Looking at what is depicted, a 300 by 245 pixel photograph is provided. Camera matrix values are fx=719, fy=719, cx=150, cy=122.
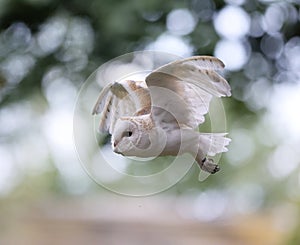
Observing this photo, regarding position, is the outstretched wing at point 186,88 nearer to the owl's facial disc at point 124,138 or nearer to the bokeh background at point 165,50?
the owl's facial disc at point 124,138

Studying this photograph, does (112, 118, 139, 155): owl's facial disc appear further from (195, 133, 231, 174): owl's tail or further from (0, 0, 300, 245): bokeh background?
(0, 0, 300, 245): bokeh background

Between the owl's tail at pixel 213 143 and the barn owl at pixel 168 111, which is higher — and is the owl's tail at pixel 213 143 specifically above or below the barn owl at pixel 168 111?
below

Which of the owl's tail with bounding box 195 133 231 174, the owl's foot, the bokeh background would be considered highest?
the owl's tail with bounding box 195 133 231 174

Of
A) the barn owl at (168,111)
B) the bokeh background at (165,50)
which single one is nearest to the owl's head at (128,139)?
the barn owl at (168,111)

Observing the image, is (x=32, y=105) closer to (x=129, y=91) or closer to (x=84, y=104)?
(x=84, y=104)

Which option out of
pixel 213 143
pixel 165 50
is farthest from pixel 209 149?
pixel 165 50

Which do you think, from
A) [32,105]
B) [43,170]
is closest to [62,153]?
[43,170]

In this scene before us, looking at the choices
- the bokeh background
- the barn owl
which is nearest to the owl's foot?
the barn owl
